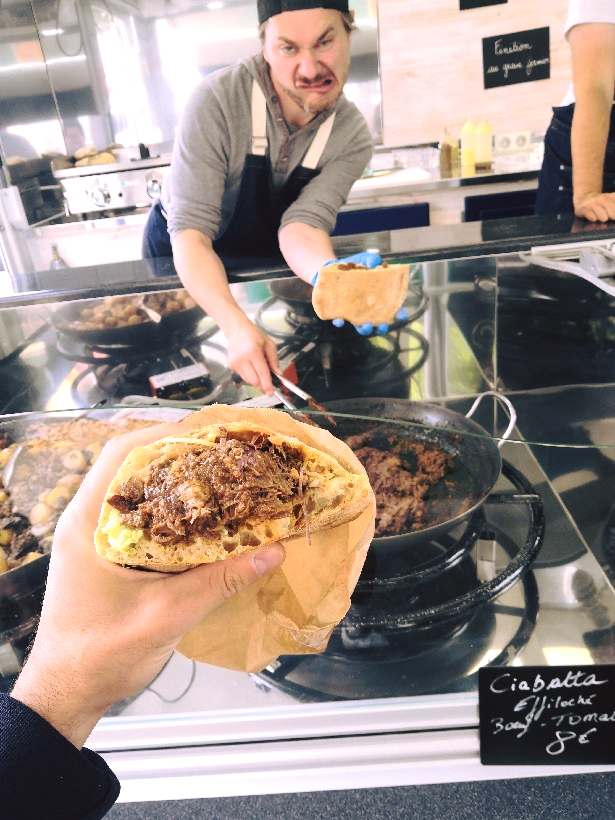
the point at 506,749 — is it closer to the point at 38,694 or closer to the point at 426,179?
the point at 38,694

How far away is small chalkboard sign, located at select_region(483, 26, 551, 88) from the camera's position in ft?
15.7

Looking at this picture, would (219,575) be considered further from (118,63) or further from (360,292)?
(118,63)

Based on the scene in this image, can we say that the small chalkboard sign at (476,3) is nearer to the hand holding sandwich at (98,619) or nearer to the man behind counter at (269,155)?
the man behind counter at (269,155)

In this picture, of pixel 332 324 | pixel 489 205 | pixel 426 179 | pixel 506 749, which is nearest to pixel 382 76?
pixel 426 179

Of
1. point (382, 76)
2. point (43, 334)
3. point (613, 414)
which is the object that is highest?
point (382, 76)

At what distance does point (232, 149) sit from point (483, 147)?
308 cm

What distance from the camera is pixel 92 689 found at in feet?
2.17

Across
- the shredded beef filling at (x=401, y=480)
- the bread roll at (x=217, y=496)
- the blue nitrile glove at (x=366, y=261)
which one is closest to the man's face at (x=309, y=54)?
the blue nitrile glove at (x=366, y=261)

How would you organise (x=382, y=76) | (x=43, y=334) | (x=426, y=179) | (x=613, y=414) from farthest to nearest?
(x=382, y=76) < (x=426, y=179) < (x=43, y=334) < (x=613, y=414)

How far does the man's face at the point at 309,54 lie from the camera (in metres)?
1.62

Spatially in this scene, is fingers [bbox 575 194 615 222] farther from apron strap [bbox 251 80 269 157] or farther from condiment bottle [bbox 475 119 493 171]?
condiment bottle [bbox 475 119 493 171]

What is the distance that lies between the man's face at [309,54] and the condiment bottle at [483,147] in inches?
114

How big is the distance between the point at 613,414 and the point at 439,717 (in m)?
0.54

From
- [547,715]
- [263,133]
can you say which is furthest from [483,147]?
[547,715]
